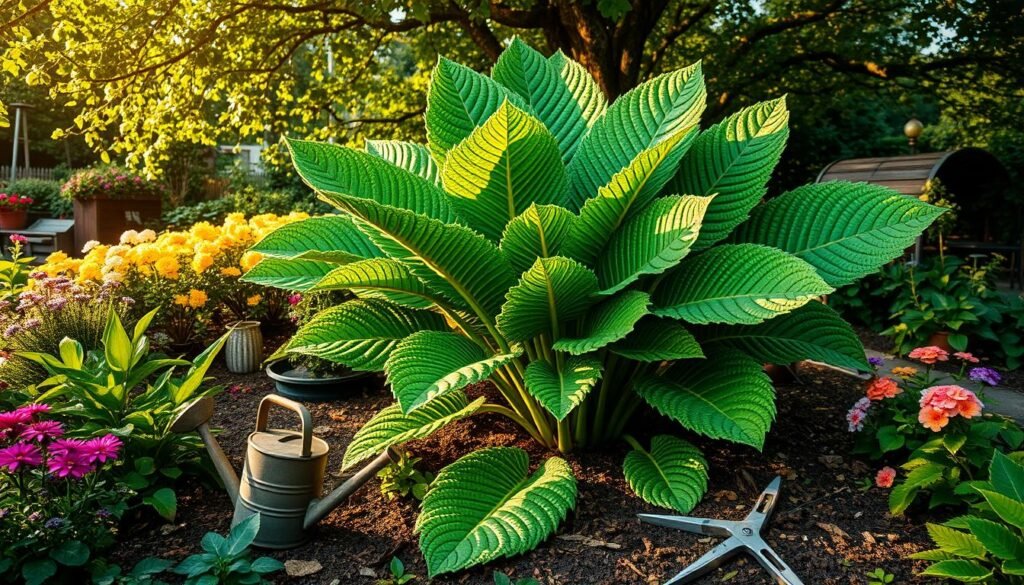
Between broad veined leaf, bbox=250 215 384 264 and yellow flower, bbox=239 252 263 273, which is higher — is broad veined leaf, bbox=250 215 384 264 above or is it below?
above

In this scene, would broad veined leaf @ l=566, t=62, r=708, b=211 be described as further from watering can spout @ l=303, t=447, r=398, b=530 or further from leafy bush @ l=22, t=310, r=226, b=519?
leafy bush @ l=22, t=310, r=226, b=519

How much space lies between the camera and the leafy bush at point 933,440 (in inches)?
71.1

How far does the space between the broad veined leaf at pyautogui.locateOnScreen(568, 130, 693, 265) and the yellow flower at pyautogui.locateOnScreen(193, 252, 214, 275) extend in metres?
2.29

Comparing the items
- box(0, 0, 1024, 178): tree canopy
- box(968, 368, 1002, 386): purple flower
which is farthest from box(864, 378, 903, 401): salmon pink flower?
box(0, 0, 1024, 178): tree canopy

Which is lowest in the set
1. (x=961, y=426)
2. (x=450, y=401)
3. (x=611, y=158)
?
(x=450, y=401)

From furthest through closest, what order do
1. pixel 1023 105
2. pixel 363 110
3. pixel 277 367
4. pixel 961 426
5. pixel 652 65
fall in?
pixel 363 110, pixel 1023 105, pixel 652 65, pixel 277 367, pixel 961 426

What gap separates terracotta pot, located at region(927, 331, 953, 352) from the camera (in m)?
4.19

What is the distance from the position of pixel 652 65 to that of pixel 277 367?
5.69 m

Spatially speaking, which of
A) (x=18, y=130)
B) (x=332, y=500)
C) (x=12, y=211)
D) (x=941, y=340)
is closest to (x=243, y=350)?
(x=332, y=500)

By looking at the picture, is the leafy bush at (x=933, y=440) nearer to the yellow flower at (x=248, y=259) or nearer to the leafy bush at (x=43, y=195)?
the yellow flower at (x=248, y=259)

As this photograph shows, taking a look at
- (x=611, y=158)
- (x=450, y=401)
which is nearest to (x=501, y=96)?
(x=611, y=158)

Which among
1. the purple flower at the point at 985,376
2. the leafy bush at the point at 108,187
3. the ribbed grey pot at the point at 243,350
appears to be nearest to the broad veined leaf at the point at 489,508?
the purple flower at the point at 985,376

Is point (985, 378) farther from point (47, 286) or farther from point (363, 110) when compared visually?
point (363, 110)

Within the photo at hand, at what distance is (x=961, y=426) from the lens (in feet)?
6.28
